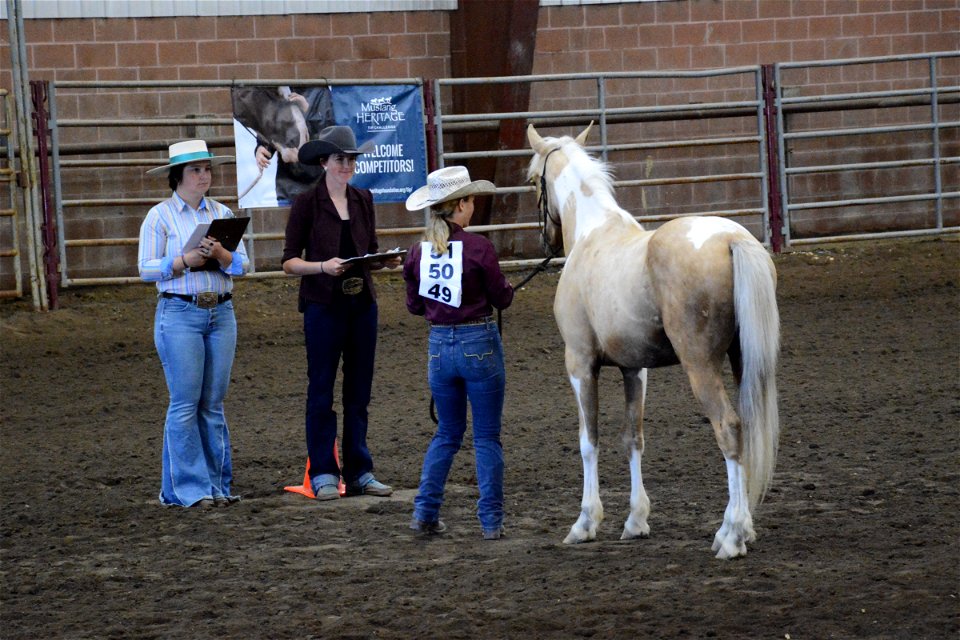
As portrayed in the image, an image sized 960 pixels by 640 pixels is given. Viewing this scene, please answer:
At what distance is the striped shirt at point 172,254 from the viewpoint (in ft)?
19.8

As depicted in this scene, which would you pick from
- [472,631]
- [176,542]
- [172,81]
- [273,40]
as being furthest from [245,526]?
[273,40]

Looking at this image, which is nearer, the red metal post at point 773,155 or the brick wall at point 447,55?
the brick wall at point 447,55

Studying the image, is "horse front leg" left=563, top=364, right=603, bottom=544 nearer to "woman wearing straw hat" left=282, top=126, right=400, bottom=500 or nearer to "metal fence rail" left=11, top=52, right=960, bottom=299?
"woman wearing straw hat" left=282, top=126, right=400, bottom=500

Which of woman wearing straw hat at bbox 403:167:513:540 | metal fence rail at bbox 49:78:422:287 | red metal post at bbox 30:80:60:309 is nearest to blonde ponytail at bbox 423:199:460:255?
woman wearing straw hat at bbox 403:167:513:540

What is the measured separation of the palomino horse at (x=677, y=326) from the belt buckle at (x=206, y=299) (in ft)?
5.90

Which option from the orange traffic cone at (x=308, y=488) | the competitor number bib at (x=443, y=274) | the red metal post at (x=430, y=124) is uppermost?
the red metal post at (x=430, y=124)

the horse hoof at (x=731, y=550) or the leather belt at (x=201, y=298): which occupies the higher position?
the leather belt at (x=201, y=298)

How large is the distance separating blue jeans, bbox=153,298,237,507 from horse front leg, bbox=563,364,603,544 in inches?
73.7

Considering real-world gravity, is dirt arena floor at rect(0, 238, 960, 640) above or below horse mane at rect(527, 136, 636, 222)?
below

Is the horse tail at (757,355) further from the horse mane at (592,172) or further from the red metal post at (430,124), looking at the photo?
the red metal post at (430,124)

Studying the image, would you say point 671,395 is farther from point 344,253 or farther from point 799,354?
point 344,253

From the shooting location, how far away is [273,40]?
12.5 meters

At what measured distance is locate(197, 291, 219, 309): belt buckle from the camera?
20.0 ft

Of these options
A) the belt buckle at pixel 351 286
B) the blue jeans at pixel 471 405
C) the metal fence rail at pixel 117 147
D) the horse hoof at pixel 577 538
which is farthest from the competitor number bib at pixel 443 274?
the metal fence rail at pixel 117 147
